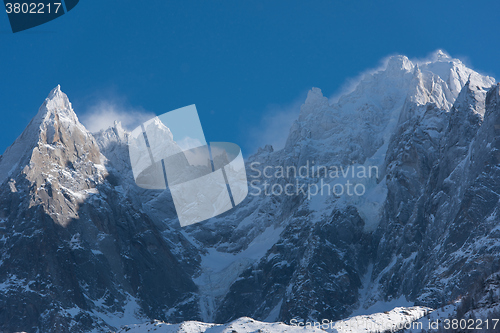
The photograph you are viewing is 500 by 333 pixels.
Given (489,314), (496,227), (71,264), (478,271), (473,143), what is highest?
(473,143)

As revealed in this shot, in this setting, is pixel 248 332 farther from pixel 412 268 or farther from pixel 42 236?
pixel 42 236

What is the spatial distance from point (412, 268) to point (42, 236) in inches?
4162

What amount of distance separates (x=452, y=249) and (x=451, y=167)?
30974mm

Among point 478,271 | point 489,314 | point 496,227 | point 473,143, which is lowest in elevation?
point 489,314

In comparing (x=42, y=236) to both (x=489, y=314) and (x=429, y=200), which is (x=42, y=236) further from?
(x=489, y=314)

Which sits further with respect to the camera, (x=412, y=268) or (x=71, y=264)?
(x=71, y=264)

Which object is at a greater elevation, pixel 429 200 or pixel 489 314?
pixel 429 200

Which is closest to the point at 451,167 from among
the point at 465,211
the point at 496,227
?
the point at 465,211

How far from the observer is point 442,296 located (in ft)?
476

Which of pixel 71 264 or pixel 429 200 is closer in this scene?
pixel 429 200

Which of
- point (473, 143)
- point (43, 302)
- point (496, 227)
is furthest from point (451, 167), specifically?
point (43, 302)

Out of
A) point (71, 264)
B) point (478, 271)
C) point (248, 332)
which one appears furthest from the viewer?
point (71, 264)

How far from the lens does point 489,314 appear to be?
7469 cm

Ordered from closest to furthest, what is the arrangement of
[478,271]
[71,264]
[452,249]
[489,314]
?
1. [489,314]
2. [478,271]
3. [452,249]
4. [71,264]
